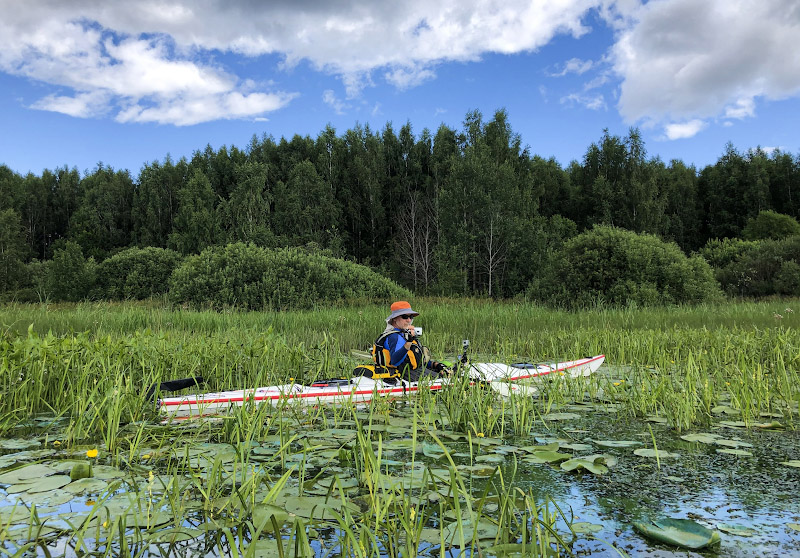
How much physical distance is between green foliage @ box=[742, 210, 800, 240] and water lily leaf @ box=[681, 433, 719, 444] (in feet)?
139

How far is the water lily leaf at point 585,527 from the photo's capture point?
248 centimetres

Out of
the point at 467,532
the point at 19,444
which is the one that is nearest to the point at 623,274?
the point at 467,532

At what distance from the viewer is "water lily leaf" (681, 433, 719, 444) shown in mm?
3986

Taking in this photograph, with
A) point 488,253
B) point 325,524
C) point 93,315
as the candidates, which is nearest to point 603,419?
point 325,524

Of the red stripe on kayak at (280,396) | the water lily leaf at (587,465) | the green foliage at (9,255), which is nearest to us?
the water lily leaf at (587,465)

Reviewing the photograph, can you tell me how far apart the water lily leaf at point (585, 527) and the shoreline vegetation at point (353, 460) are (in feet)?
0.04

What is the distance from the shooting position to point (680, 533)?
2.40 metres

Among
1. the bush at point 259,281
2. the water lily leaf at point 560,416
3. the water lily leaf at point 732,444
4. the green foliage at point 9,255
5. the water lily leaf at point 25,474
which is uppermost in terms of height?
the green foliage at point 9,255

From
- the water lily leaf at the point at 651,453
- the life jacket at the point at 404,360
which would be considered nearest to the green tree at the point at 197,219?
the life jacket at the point at 404,360

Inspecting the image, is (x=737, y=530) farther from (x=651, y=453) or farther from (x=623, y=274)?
(x=623, y=274)

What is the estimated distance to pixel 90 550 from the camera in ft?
7.71

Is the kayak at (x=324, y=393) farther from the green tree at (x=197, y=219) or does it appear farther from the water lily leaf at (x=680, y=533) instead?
the green tree at (x=197, y=219)

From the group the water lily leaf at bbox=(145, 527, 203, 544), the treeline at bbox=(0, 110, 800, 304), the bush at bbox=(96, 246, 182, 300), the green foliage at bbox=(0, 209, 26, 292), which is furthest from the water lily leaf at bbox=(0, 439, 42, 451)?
the green foliage at bbox=(0, 209, 26, 292)

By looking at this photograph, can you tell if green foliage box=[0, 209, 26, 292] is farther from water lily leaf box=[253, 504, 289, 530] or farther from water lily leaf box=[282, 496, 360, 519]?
water lily leaf box=[253, 504, 289, 530]
